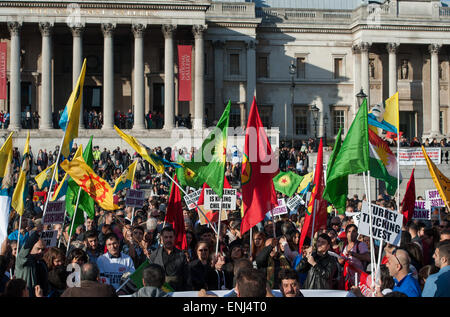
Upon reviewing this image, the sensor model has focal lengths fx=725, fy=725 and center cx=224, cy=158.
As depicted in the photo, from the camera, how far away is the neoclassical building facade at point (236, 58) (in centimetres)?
4559

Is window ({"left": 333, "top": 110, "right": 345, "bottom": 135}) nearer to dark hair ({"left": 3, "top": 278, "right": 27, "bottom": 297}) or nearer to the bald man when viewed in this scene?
the bald man

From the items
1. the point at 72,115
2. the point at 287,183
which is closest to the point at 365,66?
the point at 287,183

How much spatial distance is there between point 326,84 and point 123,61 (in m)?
15.1

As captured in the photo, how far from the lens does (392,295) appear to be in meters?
6.52

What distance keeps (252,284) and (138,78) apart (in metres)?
39.9

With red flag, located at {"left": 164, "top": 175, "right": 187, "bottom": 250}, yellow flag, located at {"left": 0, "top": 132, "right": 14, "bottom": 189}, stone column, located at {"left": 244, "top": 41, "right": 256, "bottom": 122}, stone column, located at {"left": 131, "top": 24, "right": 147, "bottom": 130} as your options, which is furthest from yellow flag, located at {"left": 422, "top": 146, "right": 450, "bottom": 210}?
stone column, located at {"left": 244, "top": 41, "right": 256, "bottom": 122}

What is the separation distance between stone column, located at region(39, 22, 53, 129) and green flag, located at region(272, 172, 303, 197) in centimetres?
2718

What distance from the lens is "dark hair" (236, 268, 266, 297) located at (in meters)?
6.65

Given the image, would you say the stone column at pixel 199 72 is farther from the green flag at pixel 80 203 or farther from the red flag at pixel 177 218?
the red flag at pixel 177 218

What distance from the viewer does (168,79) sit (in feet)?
151

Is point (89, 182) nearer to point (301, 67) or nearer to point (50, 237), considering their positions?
point (50, 237)

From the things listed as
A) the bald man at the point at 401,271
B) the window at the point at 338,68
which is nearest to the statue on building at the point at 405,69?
the window at the point at 338,68

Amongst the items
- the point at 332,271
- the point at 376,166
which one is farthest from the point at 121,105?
the point at 332,271

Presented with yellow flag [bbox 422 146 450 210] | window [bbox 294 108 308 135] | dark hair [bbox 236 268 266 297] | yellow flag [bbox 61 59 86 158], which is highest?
window [bbox 294 108 308 135]
